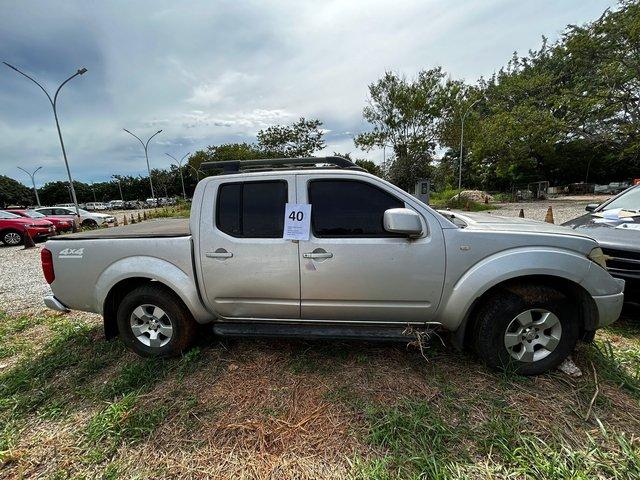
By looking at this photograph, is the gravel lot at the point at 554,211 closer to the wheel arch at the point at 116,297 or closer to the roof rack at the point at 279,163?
the roof rack at the point at 279,163

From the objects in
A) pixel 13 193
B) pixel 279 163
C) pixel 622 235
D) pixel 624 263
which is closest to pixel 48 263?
pixel 279 163

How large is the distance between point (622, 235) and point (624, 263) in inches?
14.9

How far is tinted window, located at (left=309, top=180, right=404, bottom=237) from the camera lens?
2451 mm

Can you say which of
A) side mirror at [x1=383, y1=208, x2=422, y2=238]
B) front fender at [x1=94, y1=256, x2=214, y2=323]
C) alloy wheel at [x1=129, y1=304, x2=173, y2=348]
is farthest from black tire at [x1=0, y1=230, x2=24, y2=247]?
side mirror at [x1=383, y1=208, x2=422, y2=238]

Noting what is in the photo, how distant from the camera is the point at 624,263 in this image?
3.00 metres

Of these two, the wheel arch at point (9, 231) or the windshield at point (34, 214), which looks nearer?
the wheel arch at point (9, 231)

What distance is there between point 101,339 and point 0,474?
1637mm

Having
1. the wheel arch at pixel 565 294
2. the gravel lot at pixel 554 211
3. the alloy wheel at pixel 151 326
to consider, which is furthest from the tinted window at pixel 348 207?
the gravel lot at pixel 554 211

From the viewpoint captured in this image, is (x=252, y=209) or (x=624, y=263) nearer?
(x=252, y=209)

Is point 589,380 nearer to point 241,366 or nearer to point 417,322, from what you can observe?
point 417,322

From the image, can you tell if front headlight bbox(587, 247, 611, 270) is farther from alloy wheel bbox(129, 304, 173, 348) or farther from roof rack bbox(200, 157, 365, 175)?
alloy wheel bbox(129, 304, 173, 348)

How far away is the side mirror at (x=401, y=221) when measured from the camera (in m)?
2.21

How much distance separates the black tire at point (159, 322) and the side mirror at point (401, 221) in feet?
6.74

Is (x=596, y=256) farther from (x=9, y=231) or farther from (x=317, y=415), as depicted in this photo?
(x=9, y=231)
